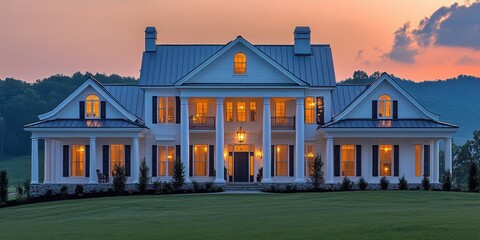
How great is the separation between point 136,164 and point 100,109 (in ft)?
14.2

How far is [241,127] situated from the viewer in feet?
150

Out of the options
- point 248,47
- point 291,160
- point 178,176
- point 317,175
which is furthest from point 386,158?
point 178,176

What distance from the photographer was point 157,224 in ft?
69.4

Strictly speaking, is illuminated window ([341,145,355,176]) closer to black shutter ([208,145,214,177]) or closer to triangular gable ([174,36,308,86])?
triangular gable ([174,36,308,86])

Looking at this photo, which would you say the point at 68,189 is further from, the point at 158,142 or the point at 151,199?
the point at 151,199

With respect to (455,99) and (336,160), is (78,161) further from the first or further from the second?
(455,99)

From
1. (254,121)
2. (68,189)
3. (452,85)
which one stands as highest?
(452,85)

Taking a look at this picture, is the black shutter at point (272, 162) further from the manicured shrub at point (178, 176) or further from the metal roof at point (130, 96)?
the metal roof at point (130, 96)

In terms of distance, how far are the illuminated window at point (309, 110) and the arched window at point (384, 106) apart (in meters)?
4.20

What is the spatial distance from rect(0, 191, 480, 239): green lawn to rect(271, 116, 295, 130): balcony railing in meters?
11.9

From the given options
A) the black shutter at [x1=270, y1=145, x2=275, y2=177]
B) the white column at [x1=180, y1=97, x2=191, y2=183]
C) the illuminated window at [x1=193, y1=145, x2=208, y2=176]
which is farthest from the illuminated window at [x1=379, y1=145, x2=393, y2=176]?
the white column at [x1=180, y1=97, x2=191, y2=183]

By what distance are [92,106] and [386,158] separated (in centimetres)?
1884

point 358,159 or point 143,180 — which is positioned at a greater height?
point 358,159

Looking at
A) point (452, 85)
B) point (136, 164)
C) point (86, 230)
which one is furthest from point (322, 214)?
point (452, 85)
